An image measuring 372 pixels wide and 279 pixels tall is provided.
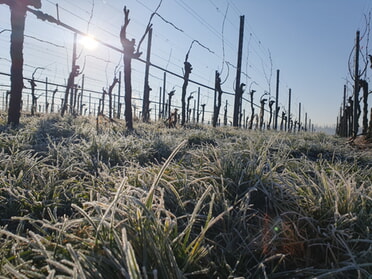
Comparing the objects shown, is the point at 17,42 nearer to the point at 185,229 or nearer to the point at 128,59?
the point at 128,59

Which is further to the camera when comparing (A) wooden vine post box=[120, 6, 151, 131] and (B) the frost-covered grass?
(A) wooden vine post box=[120, 6, 151, 131]

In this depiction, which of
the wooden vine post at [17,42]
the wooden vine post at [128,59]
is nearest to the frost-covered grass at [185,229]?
the wooden vine post at [17,42]

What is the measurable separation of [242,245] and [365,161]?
3456 mm

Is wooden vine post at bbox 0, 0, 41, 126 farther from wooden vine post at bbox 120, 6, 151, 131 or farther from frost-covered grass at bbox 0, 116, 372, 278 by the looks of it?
frost-covered grass at bbox 0, 116, 372, 278

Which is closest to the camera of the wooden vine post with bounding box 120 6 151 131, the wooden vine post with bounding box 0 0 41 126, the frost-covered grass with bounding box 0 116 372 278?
the frost-covered grass with bounding box 0 116 372 278

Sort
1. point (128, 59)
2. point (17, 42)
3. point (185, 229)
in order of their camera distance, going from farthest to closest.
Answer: point (128, 59)
point (17, 42)
point (185, 229)

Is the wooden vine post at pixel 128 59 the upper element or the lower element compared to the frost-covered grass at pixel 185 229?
upper

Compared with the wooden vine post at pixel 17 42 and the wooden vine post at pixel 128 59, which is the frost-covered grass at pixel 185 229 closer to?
the wooden vine post at pixel 17 42

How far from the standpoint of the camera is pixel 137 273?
32.8 inches

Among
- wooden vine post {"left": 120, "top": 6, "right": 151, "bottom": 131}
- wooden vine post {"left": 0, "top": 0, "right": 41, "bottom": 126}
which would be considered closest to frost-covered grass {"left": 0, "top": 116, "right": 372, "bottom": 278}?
wooden vine post {"left": 0, "top": 0, "right": 41, "bottom": 126}

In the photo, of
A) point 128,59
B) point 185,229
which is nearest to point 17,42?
point 128,59

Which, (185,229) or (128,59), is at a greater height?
(128,59)

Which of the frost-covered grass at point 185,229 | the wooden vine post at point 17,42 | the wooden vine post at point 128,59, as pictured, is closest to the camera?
the frost-covered grass at point 185,229

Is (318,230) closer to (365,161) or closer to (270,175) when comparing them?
(270,175)
